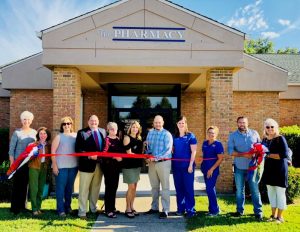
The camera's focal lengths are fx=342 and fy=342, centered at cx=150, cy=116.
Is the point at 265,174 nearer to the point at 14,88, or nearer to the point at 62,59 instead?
the point at 62,59

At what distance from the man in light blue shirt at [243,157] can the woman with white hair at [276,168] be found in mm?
249

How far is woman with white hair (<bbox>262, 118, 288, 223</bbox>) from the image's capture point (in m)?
6.17

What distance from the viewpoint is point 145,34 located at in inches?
348

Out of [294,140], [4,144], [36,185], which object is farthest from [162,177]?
[4,144]

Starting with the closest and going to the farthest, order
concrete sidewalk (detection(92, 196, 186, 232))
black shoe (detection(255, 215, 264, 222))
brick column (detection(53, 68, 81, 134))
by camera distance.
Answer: concrete sidewalk (detection(92, 196, 186, 232)) < black shoe (detection(255, 215, 264, 222)) < brick column (detection(53, 68, 81, 134))

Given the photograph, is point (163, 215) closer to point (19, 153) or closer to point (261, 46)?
point (19, 153)

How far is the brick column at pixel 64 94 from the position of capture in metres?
8.91

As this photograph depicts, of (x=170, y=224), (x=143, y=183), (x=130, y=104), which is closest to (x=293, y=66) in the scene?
(x=130, y=104)

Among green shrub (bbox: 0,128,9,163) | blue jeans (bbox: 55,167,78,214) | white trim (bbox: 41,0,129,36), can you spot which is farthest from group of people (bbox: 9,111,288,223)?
green shrub (bbox: 0,128,9,163)

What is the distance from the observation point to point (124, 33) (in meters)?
8.83

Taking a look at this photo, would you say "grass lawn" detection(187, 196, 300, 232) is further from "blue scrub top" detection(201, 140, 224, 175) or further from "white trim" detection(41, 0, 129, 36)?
"white trim" detection(41, 0, 129, 36)

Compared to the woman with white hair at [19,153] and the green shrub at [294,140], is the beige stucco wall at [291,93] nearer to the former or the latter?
the green shrub at [294,140]

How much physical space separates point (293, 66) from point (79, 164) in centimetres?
1419

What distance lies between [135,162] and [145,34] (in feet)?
12.4
